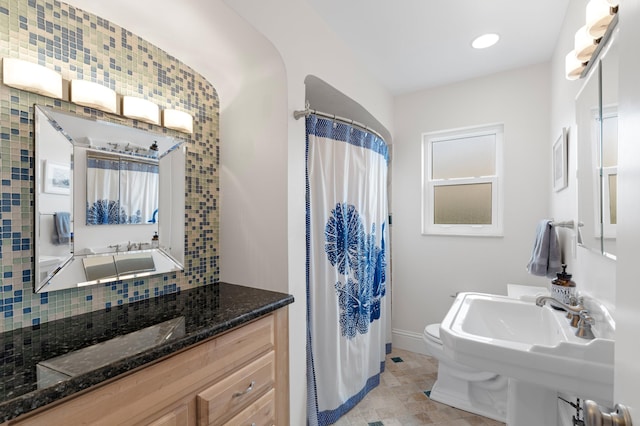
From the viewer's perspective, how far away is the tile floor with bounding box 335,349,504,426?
193 cm

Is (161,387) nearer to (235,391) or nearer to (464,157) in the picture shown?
(235,391)

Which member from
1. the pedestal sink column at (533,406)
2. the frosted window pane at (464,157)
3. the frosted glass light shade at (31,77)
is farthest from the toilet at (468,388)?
the frosted glass light shade at (31,77)

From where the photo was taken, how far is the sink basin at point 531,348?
963 millimetres

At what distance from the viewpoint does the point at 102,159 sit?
1268 millimetres

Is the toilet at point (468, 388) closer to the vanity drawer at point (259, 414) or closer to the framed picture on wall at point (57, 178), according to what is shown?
the vanity drawer at point (259, 414)

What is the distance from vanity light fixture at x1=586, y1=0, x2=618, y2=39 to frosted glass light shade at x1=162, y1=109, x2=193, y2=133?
1751 mm

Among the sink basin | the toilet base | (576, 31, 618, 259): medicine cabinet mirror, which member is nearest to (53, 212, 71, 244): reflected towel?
the sink basin

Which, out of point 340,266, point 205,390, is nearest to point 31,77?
point 205,390

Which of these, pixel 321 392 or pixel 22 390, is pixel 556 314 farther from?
pixel 22 390

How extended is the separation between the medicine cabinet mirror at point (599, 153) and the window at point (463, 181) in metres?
1.25

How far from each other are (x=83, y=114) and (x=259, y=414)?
140 centimetres

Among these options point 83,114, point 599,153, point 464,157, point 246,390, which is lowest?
point 246,390

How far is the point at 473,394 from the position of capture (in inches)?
82.7

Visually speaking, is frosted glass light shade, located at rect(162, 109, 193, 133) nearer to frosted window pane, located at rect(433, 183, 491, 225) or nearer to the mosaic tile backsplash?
the mosaic tile backsplash
